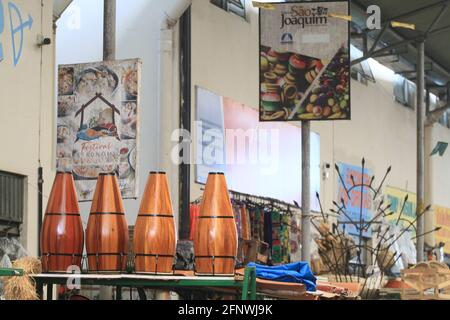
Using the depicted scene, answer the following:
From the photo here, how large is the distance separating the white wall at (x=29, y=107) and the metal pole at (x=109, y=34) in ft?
3.78

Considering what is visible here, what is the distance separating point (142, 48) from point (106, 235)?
8842mm

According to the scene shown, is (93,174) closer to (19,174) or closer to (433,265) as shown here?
(19,174)

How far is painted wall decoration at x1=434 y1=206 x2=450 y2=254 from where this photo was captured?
2600 centimetres

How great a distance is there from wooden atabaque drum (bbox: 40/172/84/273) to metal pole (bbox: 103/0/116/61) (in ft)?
12.5

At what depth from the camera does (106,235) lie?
5188mm

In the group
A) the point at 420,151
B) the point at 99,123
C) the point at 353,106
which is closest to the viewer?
the point at 99,123

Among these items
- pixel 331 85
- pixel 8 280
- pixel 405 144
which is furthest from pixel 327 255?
pixel 405 144

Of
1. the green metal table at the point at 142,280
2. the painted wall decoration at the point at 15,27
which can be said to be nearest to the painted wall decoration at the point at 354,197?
the painted wall decoration at the point at 15,27

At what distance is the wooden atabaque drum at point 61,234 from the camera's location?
203 inches

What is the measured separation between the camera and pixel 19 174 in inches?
393

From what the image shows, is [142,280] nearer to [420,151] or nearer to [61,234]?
[61,234]

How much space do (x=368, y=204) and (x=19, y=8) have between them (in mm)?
13626

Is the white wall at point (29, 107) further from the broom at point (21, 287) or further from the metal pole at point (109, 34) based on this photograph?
the broom at point (21, 287)

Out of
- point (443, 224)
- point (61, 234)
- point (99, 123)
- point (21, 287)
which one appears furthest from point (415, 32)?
point (21, 287)
